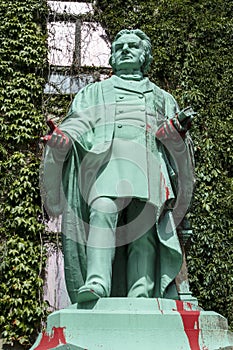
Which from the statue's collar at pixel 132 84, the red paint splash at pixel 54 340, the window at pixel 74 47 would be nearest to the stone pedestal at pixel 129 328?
the red paint splash at pixel 54 340

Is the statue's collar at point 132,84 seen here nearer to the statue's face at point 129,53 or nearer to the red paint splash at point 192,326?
the statue's face at point 129,53

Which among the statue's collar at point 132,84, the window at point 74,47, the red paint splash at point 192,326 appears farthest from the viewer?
the window at point 74,47

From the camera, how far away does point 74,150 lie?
3.55 meters

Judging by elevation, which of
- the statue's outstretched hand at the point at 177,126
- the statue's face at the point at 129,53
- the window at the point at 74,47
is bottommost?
the statue's outstretched hand at the point at 177,126

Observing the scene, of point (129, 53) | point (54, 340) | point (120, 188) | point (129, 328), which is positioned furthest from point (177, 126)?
point (54, 340)

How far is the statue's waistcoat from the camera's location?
3453 mm

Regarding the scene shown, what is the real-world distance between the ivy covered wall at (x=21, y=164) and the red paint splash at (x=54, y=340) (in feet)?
13.1

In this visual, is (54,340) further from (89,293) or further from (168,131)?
(168,131)

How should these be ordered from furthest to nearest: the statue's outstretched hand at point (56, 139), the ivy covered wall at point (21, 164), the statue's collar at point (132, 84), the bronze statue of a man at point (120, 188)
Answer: the ivy covered wall at point (21, 164) < the statue's collar at point (132, 84) < the statue's outstretched hand at point (56, 139) < the bronze statue of a man at point (120, 188)

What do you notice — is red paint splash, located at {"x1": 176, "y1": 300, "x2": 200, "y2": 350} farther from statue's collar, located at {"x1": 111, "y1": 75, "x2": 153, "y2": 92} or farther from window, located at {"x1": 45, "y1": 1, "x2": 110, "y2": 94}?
window, located at {"x1": 45, "y1": 1, "x2": 110, "y2": 94}

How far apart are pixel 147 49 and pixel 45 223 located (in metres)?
3.93

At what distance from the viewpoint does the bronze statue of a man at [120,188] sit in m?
3.37

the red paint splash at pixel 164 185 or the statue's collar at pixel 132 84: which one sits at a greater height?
the statue's collar at pixel 132 84

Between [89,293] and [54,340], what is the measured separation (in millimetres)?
281
